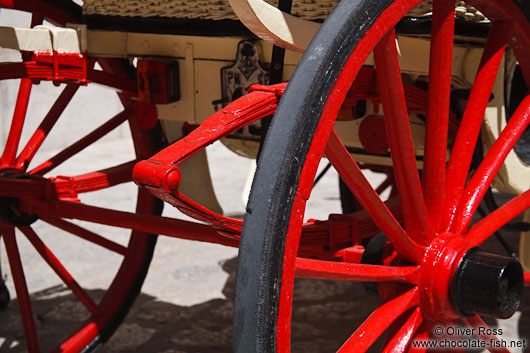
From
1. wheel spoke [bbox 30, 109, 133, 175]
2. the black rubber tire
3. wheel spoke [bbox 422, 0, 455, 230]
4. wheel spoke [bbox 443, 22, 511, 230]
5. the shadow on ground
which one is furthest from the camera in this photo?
the shadow on ground

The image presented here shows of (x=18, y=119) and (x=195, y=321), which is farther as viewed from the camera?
(x=195, y=321)

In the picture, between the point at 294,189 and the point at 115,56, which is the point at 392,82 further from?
the point at 115,56

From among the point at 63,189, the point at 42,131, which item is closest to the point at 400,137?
the point at 63,189

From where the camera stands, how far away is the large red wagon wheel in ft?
6.24

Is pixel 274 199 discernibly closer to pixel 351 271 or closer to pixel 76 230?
pixel 351 271

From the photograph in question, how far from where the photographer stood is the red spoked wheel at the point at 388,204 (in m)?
1.03

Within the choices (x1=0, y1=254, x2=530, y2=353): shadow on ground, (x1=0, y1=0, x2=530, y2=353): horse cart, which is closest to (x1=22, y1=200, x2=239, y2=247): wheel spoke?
(x1=0, y1=0, x2=530, y2=353): horse cart

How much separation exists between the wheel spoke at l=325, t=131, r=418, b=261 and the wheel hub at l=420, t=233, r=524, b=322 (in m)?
0.05

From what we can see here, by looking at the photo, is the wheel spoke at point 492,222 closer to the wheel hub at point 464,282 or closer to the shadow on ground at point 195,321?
the wheel hub at point 464,282

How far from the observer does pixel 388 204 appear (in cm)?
171

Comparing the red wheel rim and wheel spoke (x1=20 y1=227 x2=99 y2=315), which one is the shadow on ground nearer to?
wheel spoke (x1=20 y1=227 x2=99 y2=315)

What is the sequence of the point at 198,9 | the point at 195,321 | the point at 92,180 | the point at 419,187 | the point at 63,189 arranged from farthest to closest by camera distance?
the point at 195,321, the point at 92,180, the point at 63,189, the point at 198,9, the point at 419,187

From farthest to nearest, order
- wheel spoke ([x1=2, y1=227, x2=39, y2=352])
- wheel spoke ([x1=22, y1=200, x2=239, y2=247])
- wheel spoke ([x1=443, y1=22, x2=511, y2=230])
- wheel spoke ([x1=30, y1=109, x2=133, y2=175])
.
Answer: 1. wheel spoke ([x1=30, y1=109, x2=133, y2=175])
2. wheel spoke ([x1=2, y1=227, x2=39, y2=352])
3. wheel spoke ([x1=22, y1=200, x2=239, y2=247])
4. wheel spoke ([x1=443, y1=22, x2=511, y2=230])

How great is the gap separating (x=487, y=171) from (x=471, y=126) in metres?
0.10
